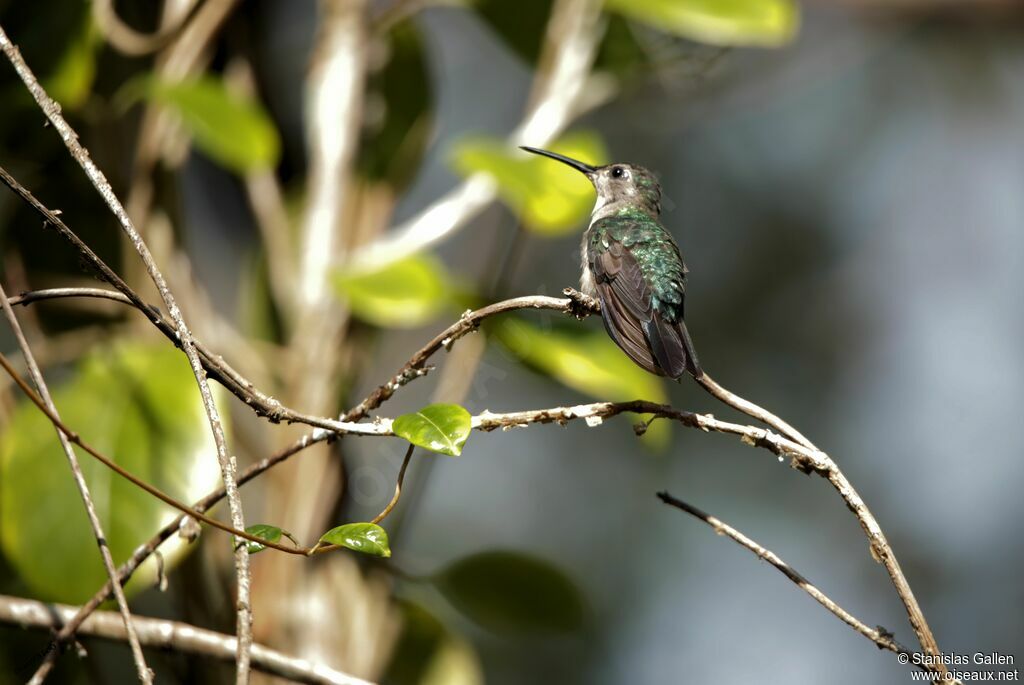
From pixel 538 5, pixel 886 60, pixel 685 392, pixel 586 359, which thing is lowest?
pixel 586 359

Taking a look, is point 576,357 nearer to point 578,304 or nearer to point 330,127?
point 578,304

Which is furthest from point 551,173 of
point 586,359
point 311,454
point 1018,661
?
point 1018,661

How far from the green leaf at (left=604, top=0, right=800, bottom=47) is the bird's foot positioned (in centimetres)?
102

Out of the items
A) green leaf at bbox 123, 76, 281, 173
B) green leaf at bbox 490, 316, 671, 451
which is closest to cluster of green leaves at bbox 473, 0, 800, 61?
green leaf at bbox 490, 316, 671, 451

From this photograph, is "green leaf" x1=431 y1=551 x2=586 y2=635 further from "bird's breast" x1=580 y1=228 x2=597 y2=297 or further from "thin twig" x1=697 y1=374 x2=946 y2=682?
"thin twig" x1=697 y1=374 x2=946 y2=682

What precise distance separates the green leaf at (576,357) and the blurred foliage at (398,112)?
2.53ft

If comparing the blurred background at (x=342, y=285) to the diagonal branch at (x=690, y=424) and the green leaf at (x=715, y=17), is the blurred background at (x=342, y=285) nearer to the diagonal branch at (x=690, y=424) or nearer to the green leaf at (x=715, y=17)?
the green leaf at (x=715, y=17)

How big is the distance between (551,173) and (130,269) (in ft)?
3.42

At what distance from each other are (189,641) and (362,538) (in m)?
0.51

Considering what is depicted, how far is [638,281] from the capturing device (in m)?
2.26

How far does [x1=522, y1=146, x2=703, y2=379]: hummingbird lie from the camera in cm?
191

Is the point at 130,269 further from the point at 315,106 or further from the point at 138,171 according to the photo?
the point at 315,106

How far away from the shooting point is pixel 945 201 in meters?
7.48

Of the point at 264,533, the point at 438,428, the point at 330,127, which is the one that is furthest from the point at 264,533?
the point at 330,127
